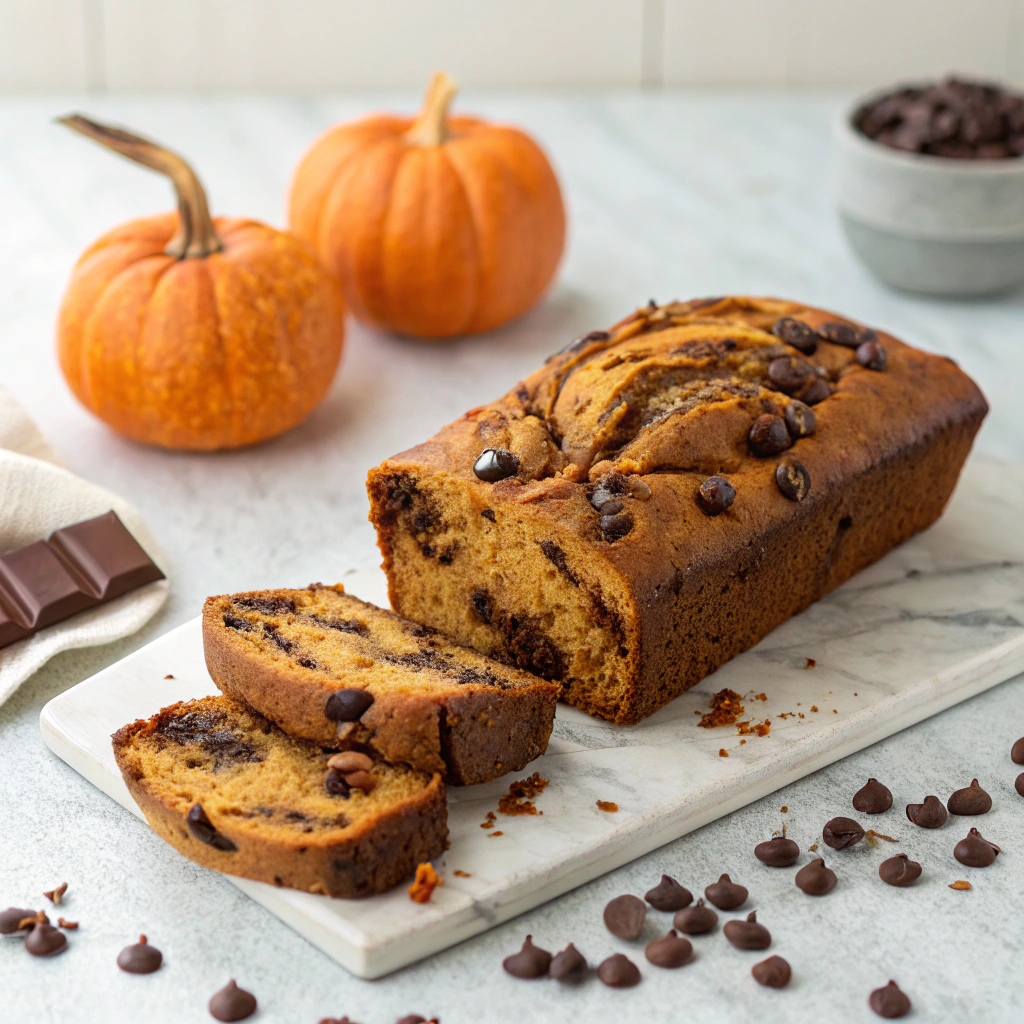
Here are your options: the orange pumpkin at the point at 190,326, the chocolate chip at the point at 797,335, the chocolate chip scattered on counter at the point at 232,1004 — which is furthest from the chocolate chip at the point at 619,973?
the orange pumpkin at the point at 190,326

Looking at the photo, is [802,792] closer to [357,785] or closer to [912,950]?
[912,950]

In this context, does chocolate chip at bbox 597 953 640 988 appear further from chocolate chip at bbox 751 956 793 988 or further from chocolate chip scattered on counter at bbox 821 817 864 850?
chocolate chip scattered on counter at bbox 821 817 864 850

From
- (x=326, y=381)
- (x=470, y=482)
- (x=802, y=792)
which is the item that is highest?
(x=470, y=482)

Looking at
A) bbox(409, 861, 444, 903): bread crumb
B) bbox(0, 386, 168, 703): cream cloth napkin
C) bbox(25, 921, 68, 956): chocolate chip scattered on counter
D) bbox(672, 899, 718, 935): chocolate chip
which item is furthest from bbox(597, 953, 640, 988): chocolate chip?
bbox(0, 386, 168, 703): cream cloth napkin

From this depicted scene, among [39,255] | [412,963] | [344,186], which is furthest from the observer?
[39,255]

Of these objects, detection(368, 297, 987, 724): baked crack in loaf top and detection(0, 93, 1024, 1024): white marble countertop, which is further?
detection(368, 297, 987, 724): baked crack in loaf top

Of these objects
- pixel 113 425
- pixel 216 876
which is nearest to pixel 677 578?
pixel 216 876
